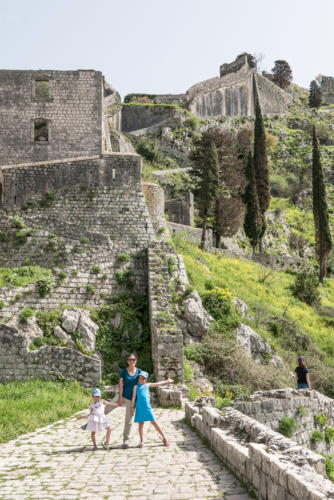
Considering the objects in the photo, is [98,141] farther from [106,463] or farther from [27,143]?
[106,463]

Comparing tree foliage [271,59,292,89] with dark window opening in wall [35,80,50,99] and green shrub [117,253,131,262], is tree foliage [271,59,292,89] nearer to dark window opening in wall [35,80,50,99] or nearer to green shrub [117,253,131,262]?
dark window opening in wall [35,80,50,99]

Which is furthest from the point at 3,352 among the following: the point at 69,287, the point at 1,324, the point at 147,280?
the point at 147,280

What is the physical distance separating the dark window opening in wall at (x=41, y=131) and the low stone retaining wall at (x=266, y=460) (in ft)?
63.8

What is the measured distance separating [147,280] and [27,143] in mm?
10922

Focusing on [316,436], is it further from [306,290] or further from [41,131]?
[41,131]

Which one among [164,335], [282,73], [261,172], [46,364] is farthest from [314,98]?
[46,364]

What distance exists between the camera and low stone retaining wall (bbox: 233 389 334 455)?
11.5m

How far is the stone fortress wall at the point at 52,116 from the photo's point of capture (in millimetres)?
24078

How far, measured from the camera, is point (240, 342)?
17.7 m

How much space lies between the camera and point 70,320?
50.4 ft

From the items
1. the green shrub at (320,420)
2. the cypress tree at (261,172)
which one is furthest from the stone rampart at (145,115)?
the green shrub at (320,420)

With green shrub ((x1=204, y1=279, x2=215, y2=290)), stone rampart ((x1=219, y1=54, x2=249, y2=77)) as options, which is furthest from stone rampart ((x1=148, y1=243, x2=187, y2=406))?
stone rampart ((x1=219, y1=54, x2=249, y2=77))

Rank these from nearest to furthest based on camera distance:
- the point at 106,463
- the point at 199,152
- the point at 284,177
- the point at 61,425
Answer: the point at 106,463 < the point at 61,425 < the point at 199,152 < the point at 284,177

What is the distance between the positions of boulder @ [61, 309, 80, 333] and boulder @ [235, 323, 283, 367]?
6.02 m
